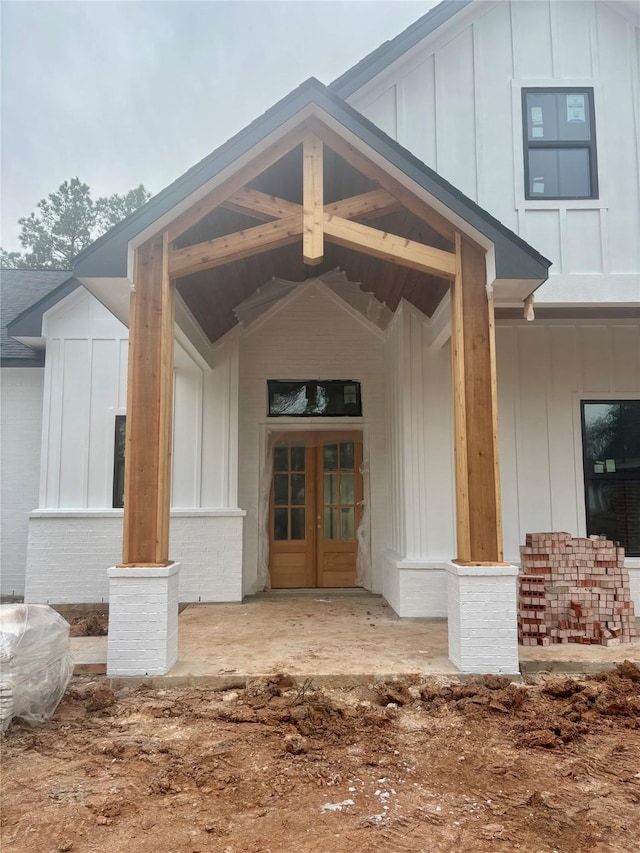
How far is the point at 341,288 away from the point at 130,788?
6.76 m

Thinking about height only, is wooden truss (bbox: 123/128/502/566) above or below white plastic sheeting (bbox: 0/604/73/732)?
above

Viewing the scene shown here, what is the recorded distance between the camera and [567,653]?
4.90 metres

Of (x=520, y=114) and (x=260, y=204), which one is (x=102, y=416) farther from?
(x=520, y=114)

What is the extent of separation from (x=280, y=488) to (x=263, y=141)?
16.3 ft

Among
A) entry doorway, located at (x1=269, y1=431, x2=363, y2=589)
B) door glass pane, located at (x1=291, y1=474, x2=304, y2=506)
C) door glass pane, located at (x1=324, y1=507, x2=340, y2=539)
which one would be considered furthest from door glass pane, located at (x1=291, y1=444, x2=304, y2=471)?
door glass pane, located at (x1=324, y1=507, x2=340, y2=539)

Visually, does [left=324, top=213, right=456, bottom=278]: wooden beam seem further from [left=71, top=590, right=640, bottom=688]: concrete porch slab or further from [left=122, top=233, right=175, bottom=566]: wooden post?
[left=71, top=590, right=640, bottom=688]: concrete porch slab

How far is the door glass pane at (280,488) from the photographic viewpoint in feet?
27.5

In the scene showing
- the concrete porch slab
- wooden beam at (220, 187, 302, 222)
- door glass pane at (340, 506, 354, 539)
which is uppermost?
wooden beam at (220, 187, 302, 222)

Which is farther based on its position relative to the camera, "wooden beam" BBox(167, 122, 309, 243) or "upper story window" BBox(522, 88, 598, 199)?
"upper story window" BBox(522, 88, 598, 199)

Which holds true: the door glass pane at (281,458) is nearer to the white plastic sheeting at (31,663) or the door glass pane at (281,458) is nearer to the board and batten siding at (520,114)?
the board and batten siding at (520,114)

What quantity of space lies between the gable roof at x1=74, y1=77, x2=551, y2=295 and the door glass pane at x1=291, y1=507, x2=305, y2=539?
15.3 feet

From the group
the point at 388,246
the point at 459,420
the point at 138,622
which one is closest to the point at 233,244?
the point at 388,246

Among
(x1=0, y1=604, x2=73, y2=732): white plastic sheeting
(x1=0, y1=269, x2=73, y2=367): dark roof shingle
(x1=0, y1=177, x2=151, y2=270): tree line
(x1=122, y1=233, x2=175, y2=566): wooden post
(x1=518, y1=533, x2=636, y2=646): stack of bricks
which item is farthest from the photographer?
(x1=0, y1=177, x2=151, y2=270): tree line

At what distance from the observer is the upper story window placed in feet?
21.1
